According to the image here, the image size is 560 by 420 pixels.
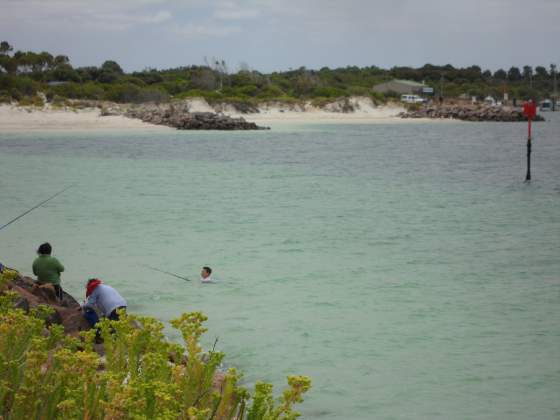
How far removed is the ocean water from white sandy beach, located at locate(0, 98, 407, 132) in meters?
23.2

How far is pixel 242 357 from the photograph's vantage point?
9852 millimetres

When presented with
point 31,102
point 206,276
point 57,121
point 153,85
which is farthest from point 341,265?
point 153,85

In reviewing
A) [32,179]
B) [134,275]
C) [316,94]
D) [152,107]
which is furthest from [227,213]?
[316,94]

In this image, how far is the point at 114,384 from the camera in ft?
13.5

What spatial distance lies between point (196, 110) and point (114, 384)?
77.8m

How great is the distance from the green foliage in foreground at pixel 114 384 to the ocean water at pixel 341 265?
12.0 feet

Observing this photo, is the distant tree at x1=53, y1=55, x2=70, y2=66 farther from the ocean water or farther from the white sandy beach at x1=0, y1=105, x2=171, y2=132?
the ocean water

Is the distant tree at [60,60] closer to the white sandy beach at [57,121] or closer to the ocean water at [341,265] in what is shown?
the white sandy beach at [57,121]

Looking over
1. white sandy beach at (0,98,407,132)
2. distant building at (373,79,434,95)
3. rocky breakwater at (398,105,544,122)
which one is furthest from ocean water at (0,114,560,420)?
distant building at (373,79,434,95)

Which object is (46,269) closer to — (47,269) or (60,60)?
(47,269)

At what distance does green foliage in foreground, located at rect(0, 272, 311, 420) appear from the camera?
399 centimetres

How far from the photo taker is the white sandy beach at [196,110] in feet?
199

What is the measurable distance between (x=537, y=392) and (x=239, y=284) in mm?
6158

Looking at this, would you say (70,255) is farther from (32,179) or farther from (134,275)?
(32,179)
